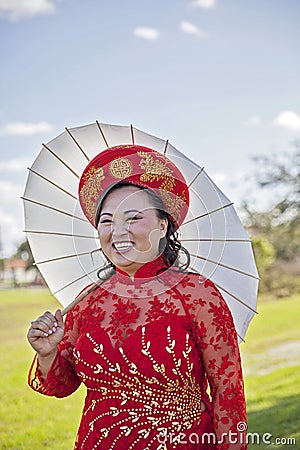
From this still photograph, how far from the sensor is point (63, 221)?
8.80 ft

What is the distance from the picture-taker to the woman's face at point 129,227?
2.15 m

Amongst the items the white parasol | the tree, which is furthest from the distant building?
the white parasol

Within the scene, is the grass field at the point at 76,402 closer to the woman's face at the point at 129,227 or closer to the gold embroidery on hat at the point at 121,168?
the woman's face at the point at 129,227

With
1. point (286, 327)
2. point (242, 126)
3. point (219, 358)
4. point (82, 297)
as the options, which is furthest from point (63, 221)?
point (242, 126)

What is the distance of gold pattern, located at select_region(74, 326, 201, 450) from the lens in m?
2.14

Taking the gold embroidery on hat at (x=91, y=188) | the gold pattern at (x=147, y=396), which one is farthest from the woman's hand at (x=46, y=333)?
the gold embroidery on hat at (x=91, y=188)

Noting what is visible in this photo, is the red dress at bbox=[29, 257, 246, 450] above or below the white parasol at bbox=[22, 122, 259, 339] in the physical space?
below

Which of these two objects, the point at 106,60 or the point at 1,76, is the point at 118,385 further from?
the point at 1,76

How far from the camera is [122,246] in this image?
216cm

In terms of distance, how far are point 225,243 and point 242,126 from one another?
710 inches

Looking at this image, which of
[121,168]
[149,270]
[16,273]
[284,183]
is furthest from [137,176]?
[16,273]

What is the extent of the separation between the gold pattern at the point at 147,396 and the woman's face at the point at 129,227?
0.25 metres

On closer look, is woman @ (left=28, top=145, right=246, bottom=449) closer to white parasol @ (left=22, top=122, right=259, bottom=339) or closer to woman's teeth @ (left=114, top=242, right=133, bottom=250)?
woman's teeth @ (left=114, top=242, right=133, bottom=250)

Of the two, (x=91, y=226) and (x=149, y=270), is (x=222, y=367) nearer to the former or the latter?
(x=149, y=270)
